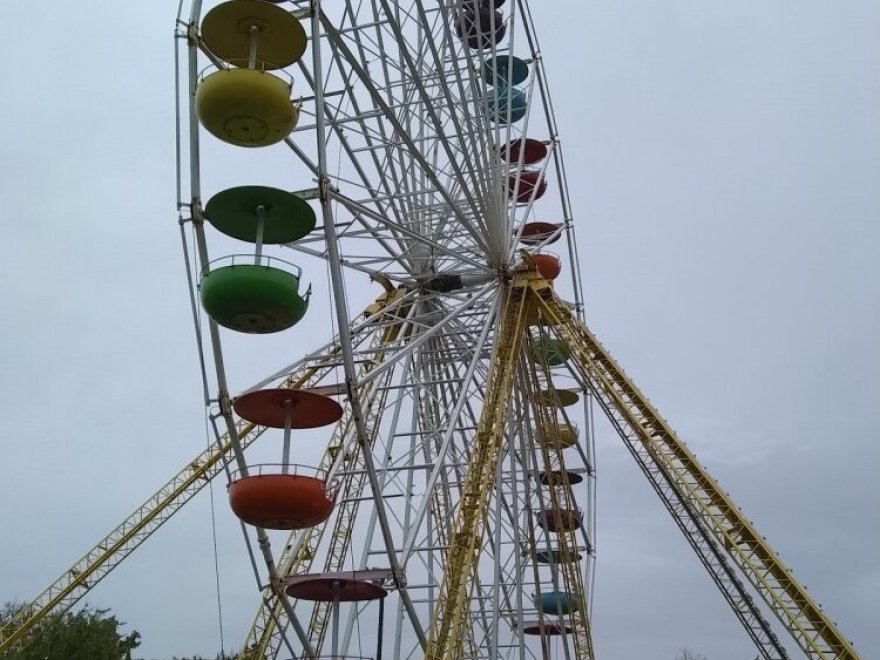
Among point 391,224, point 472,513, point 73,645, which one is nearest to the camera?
point 391,224

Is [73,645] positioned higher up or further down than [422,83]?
further down

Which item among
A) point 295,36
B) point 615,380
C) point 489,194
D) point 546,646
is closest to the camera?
point 295,36

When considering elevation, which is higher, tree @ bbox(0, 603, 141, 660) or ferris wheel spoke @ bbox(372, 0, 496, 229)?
ferris wheel spoke @ bbox(372, 0, 496, 229)

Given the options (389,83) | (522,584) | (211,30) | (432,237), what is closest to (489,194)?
(432,237)

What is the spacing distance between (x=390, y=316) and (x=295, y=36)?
32.0 feet

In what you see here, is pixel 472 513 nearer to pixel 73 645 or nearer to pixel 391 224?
pixel 391 224

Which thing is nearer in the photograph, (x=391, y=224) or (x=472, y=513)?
(x=391, y=224)

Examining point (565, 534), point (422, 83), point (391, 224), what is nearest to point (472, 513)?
point (391, 224)

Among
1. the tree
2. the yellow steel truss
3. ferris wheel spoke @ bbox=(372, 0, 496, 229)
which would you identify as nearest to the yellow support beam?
the yellow steel truss

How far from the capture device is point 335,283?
14516 millimetres

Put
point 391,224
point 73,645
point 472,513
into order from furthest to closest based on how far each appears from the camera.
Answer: point 73,645
point 472,513
point 391,224

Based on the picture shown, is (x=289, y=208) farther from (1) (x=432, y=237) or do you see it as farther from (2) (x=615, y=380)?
(2) (x=615, y=380)

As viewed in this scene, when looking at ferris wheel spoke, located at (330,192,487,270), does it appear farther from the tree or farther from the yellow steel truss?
the tree

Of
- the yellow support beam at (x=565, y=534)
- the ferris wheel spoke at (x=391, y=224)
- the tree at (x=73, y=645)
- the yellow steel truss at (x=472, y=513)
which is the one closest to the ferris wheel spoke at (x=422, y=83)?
the ferris wheel spoke at (x=391, y=224)
